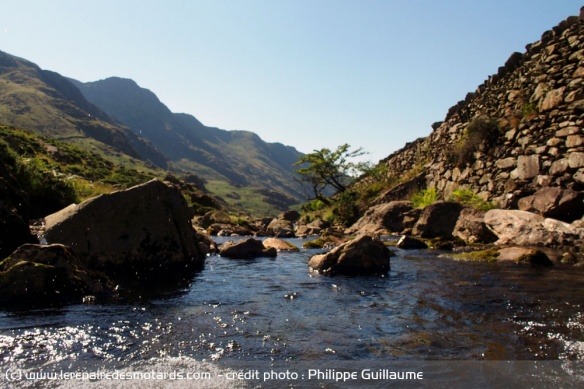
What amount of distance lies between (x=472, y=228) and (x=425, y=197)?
1022 cm

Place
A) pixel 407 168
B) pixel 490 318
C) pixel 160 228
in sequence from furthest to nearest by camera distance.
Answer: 1. pixel 407 168
2. pixel 160 228
3. pixel 490 318

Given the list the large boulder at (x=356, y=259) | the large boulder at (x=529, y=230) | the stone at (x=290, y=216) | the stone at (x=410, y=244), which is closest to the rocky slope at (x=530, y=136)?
the large boulder at (x=529, y=230)

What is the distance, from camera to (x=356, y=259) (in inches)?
509

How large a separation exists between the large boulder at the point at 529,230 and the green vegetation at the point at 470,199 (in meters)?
3.71

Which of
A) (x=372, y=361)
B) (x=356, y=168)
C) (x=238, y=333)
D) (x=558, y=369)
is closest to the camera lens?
(x=558, y=369)

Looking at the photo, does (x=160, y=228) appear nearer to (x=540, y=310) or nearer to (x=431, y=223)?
(x=540, y=310)

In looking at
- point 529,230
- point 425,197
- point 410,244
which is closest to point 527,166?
point 529,230

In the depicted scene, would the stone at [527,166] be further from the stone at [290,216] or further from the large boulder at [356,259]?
the stone at [290,216]

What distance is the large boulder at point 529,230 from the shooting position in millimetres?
16406

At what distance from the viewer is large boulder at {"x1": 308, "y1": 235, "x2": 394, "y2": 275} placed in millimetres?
12836

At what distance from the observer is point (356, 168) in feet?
157

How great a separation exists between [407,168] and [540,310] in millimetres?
36082

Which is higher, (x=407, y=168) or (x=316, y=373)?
(x=407, y=168)

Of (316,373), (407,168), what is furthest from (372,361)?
(407,168)
